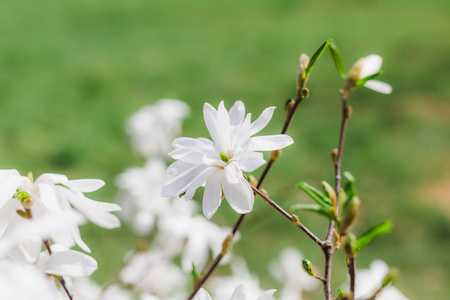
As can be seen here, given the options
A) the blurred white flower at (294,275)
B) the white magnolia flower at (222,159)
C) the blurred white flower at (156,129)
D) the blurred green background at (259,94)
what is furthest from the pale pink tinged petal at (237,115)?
the blurred green background at (259,94)

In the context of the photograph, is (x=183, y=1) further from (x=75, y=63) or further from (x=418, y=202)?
(x=418, y=202)

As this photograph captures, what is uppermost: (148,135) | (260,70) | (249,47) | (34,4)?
(34,4)

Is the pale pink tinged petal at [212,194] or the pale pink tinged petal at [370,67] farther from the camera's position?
the pale pink tinged petal at [370,67]

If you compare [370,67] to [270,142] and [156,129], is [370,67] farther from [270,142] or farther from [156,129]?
[156,129]

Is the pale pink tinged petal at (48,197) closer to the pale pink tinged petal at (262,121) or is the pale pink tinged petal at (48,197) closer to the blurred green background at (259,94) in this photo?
the pale pink tinged petal at (262,121)

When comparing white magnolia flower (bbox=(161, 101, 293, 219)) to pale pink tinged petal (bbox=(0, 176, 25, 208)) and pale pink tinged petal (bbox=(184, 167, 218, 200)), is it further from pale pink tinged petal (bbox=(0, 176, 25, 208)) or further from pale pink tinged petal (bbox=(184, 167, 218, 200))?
pale pink tinged petal (bbox=(0, 176, 25, 208))

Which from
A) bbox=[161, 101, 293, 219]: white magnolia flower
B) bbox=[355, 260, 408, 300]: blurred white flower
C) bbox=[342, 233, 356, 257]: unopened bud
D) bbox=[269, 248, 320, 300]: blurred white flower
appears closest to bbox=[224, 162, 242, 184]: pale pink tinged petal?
bbox=[161, 101, 293, 219]: white magnolia flower

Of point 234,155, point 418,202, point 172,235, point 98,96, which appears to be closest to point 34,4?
point 98,96

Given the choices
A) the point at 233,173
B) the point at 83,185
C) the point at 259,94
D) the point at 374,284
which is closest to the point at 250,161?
the point at 233,173
